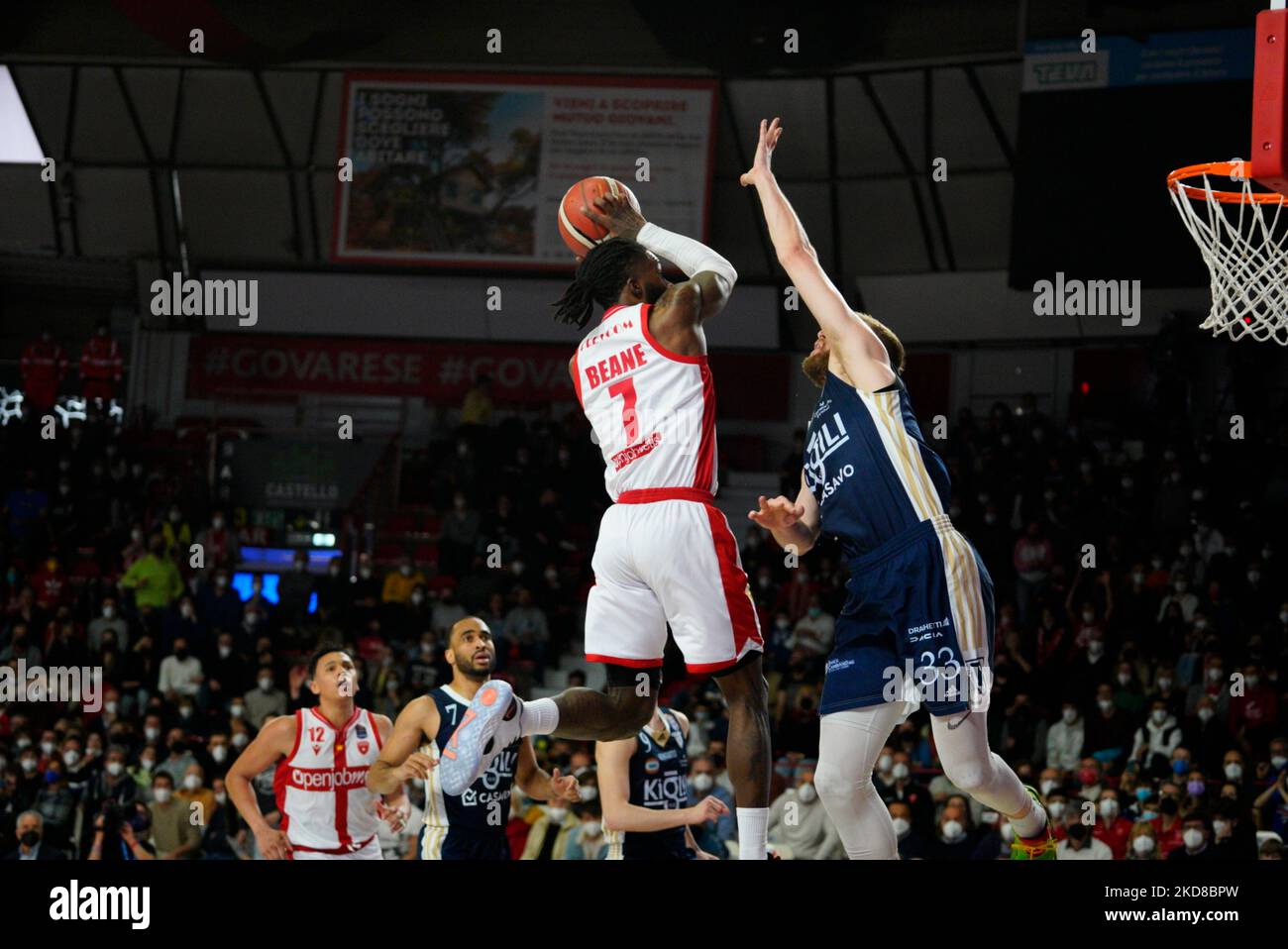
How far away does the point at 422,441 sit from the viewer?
2098 centimetres

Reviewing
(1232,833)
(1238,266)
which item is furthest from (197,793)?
(1238,266)

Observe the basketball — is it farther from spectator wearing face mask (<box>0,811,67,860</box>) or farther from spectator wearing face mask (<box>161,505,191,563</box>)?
spectator wearing face mask (<box>161,505,191,563</box>)

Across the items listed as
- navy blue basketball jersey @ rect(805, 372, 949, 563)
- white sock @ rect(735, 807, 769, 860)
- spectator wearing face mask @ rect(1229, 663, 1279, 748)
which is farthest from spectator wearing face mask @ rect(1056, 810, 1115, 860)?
navy blue basketball jersey @ rect(805, 372, 949, 563)

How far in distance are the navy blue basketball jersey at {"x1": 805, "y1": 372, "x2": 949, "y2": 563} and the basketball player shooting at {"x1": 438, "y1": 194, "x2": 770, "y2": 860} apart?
0.43m

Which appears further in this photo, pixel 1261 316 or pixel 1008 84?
pixel 1008 84

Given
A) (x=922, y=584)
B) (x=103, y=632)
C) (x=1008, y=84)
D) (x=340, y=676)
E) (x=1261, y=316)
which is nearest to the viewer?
(x=922, y=584)

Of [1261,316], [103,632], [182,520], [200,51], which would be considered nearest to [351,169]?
[200,51]

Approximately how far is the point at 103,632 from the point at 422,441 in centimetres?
668

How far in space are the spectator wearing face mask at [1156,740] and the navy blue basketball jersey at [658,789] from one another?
211 inches

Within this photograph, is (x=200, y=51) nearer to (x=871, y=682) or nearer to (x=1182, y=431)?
(x=1182, y=431)

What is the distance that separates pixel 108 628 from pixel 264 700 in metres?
2.32

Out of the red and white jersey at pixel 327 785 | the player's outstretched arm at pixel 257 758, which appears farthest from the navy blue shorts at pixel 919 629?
the player's outstretched arm at pixel 257 758

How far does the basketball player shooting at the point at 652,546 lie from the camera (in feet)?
19.3

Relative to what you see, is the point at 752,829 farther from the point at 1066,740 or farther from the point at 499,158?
the point at 499,158
